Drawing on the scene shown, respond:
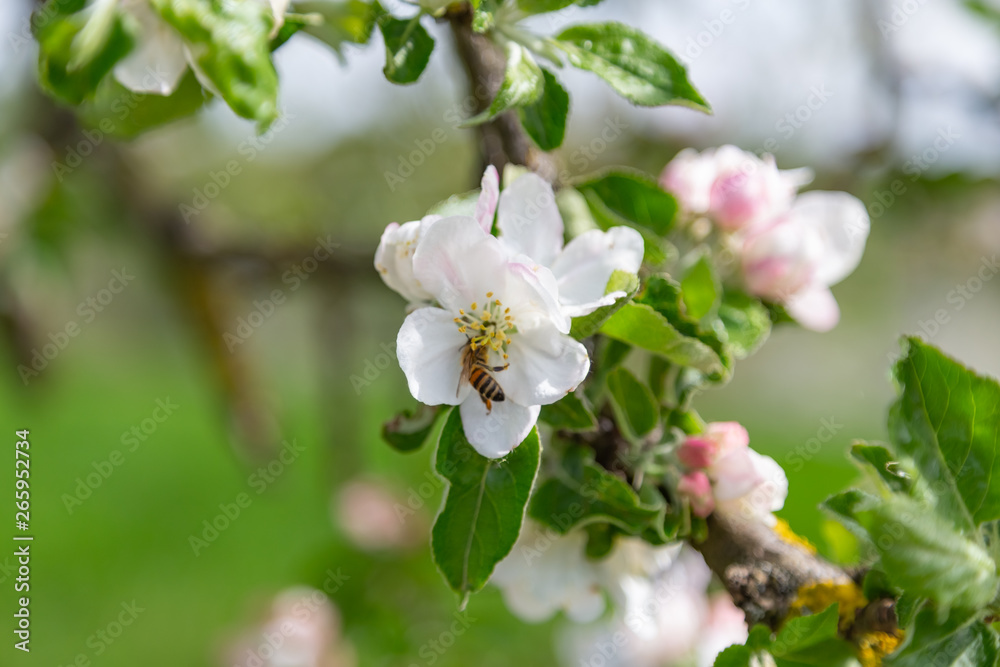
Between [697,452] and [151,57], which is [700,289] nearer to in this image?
[697,452]

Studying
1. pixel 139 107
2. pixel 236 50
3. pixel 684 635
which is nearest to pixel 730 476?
pixel 236 50

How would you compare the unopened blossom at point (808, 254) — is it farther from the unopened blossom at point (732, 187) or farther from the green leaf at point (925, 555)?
the green leaf at point (925, 555)

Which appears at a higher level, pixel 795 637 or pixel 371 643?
pixel 795 637

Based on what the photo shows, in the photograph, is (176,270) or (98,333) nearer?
(176,270)

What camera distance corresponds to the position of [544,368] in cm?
53

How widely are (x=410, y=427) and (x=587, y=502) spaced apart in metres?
0.15

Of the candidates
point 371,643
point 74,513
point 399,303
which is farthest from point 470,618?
point 74,513

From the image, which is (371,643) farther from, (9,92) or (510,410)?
(9,92)

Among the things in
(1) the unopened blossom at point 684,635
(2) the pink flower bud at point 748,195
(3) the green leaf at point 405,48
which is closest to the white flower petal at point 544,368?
(3) the green leaf at point 405,48

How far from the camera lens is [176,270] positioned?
1.85 m

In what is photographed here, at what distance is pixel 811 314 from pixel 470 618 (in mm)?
1293

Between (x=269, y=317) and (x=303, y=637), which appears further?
(x=269, y=317)

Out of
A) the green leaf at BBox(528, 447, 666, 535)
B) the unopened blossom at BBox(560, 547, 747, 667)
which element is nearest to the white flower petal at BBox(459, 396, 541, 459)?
the green leaf at BBox(528, 447, 666, 535)

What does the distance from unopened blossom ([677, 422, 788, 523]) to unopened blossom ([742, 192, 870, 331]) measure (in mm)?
163
